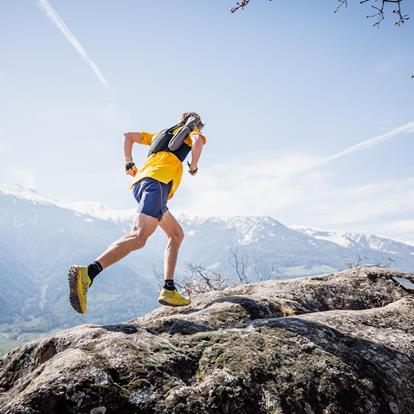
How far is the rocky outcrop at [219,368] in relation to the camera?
268cm

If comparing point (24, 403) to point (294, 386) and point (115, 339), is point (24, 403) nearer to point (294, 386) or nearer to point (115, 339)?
point (115, 339)

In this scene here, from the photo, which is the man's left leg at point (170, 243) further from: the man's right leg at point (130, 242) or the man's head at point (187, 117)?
the man's head at point (187, 117)

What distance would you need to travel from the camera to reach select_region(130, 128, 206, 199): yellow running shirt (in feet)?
18.8

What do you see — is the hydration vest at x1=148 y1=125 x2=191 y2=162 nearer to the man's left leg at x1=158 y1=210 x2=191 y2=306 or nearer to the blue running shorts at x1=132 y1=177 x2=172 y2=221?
Answer: the blue running shorts at x1=132 y1=177 x2=172 y2=221

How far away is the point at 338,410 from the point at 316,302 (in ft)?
10.8

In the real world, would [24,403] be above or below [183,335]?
below

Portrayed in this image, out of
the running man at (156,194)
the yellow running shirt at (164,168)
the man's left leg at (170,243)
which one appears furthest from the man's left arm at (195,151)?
the man's left leg at (170,243)

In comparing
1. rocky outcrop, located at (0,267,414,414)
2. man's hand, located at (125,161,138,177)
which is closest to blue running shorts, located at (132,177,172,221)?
man's hand, located at (125,161,138,177)

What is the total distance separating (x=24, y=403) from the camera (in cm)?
247

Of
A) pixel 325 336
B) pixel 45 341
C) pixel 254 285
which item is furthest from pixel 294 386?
pixel 254 285

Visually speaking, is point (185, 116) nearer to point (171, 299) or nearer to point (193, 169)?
point (193, 169)

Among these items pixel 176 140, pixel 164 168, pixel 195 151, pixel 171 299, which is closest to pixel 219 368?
pixel 171 299

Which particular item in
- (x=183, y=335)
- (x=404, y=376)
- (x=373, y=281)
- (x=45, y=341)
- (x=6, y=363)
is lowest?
(x=6, y=363)

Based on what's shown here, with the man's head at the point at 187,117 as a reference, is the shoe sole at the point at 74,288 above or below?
below
